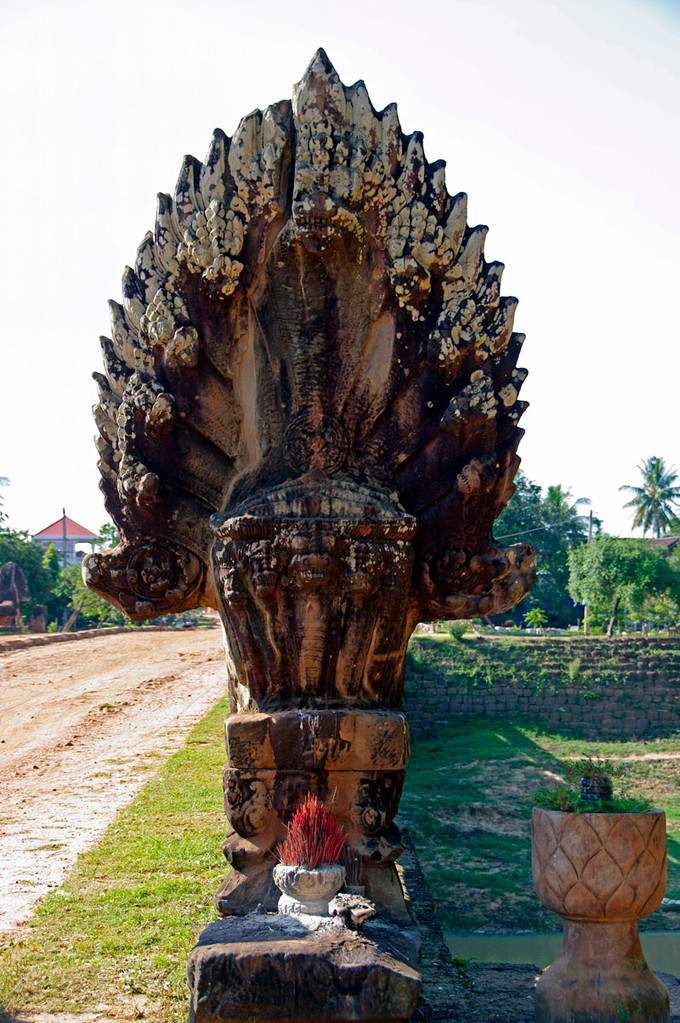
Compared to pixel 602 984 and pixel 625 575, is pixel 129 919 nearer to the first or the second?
pixel 602 984

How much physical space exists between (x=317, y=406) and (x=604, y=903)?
205 centimetres

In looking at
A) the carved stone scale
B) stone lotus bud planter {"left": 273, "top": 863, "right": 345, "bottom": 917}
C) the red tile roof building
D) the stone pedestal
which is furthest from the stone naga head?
the red tile roof building

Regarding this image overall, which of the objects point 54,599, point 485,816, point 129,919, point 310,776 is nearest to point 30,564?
point 54,599

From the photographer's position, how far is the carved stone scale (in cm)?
362

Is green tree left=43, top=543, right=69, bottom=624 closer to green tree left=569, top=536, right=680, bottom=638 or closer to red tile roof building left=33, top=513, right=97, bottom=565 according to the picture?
green tree left=569, top=536, right=680, bottom=638

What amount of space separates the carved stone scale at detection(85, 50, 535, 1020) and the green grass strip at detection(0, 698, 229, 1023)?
1.22 metres

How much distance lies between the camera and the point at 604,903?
9.73 feet

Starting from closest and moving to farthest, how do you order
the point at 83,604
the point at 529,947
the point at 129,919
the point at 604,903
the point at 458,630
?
the point at 604,903, the point at 129,919, the point at 529,947, the point at 458,630, the point at 83,604

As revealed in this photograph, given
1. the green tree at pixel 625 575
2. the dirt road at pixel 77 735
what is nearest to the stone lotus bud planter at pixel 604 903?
the dirt road at pixel 77 735

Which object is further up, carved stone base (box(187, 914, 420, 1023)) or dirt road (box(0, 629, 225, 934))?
carved stone base (box(187, 914, 420, 1023))

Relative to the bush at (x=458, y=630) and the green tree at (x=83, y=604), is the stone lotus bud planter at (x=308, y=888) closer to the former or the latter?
the bush at (x=458, y=630)

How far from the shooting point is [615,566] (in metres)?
31.4

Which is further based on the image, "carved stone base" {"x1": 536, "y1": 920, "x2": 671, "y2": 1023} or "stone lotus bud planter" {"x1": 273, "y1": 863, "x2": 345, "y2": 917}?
"stone lotus bud planter" {"x1": 273, "y1": 863, "x2": 345, "y2": 917}

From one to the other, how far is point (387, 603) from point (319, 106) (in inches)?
76.7
